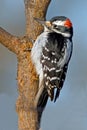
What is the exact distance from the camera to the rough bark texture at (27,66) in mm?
1356

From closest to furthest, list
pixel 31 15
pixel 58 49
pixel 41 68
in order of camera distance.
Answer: pixel 31 15
pixel 41 68
pixel 58 49

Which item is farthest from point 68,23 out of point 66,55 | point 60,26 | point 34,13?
point 34,13

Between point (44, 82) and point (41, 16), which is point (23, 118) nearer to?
point (44, 82)

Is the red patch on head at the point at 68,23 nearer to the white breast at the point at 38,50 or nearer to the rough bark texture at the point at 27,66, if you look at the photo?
the white breast at the point at 38,50

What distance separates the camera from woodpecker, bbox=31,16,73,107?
152 centimetres

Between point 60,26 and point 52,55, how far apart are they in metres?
0.22

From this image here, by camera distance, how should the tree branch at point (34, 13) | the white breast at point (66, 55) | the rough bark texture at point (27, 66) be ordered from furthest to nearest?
the white breast at point (66, 55) → the tree branch at point (34, 13) → the rough bark texture at point (27, 66)

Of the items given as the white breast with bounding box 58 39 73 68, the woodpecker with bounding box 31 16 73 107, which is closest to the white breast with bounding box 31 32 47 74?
the woodpecker with bounding box 31 16 73 107

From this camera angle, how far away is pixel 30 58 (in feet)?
4.92

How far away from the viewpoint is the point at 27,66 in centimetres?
145

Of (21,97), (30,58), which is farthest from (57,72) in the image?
(21,97)

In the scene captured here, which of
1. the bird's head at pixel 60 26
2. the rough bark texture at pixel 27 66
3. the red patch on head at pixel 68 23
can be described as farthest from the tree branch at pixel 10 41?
the red patch on head at pixel 68 23

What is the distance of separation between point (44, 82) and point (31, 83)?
0.11m

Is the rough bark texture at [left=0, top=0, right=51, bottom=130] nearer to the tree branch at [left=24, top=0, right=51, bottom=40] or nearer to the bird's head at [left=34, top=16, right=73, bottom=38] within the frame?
the tree branch at [left=24, top=0, right=51, bottom=40]
